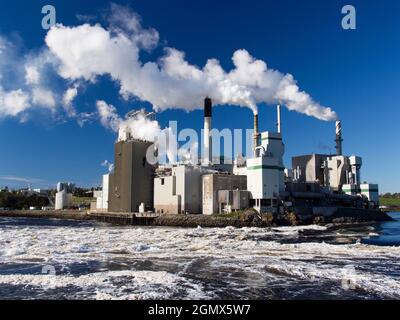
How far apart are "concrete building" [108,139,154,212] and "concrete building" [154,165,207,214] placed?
3.79m

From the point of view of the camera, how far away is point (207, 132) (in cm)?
6444

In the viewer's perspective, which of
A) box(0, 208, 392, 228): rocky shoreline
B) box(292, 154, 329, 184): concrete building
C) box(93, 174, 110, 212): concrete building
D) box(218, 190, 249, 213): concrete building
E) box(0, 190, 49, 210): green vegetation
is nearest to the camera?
box(0, 208, 392, 228): rocky shoreline

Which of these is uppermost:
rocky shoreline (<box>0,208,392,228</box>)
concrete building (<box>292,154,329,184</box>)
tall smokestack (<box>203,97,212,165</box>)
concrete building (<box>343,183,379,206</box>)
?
tall smokestack (<box>203,97,212,165</box>)

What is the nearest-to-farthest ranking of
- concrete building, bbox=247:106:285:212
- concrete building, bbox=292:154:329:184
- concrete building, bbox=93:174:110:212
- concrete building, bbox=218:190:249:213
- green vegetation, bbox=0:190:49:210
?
concrete building, bbox=247:106:285:212 → concrete building, bbox=218:190:249:213 → concrete building, bbox=292:154:329:184 → concrete building, bbox=93:174:110:212 → green vegetation, bbox=0:190:49:210

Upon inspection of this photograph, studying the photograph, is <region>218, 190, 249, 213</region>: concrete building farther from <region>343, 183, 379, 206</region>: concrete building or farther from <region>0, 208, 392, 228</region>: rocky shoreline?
<region>343, 183, 379, 206</region>: concrete building

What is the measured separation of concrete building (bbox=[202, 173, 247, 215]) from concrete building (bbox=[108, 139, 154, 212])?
10.8 metres

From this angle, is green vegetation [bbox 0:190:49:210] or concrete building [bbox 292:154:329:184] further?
green vegetation [bbox 0:190:49:210]

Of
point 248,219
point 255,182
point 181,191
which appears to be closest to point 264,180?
point 255,182

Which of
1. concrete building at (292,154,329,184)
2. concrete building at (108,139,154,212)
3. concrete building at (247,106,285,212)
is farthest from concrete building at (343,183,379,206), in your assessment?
concrete building at (108,139,154,212)

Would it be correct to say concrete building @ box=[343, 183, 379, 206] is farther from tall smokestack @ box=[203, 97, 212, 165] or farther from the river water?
the river water

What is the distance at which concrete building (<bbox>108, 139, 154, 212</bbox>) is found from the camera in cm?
6162

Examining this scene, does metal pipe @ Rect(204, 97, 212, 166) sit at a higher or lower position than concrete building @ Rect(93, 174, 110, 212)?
higher

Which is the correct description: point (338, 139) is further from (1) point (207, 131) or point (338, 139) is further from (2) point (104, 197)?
(2) point (104, 197)

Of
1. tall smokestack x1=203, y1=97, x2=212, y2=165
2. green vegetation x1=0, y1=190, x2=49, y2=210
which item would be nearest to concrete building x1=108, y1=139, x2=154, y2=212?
tall smokestack x1=203, y1=97, x2=212, y2=165
